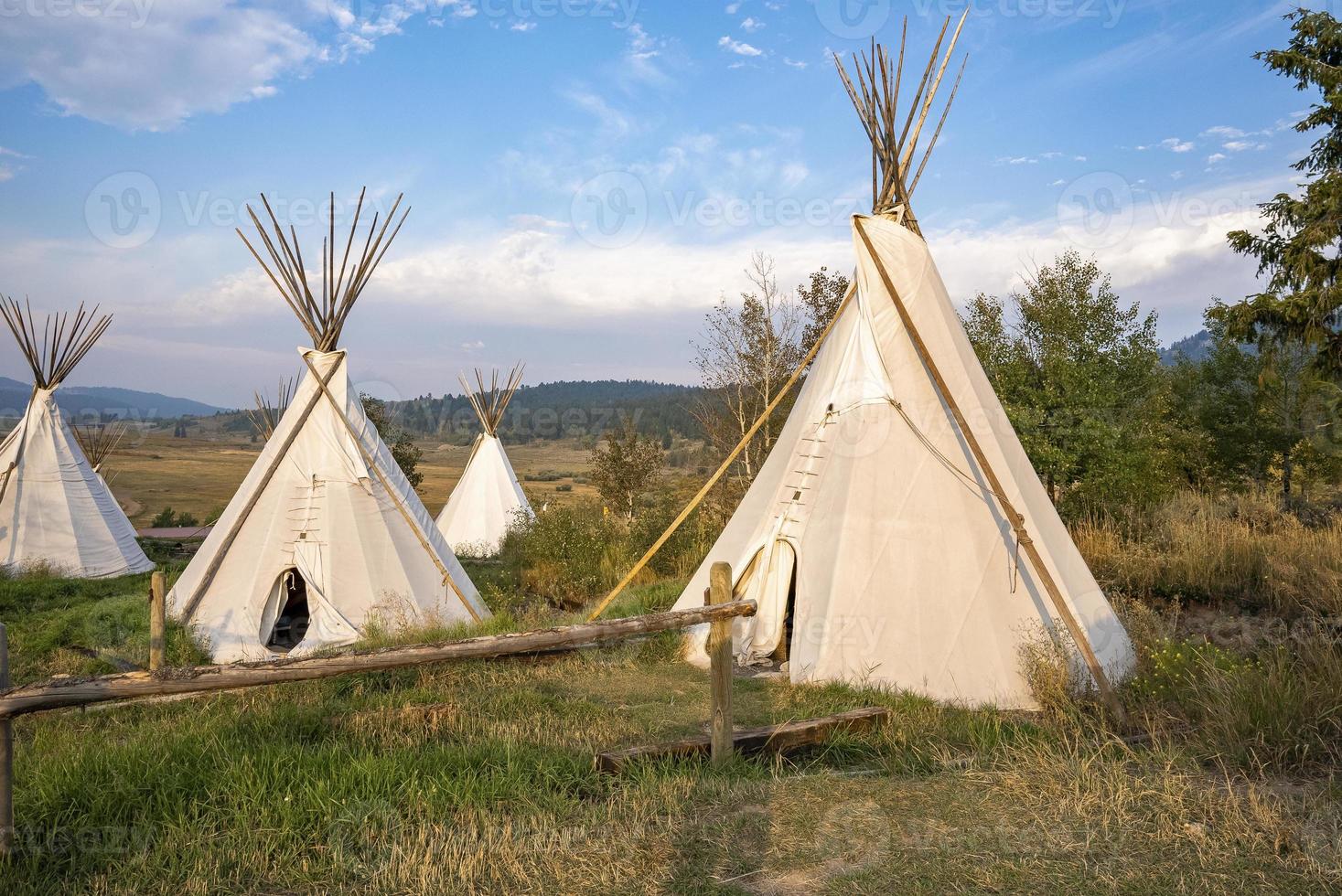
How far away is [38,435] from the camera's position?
11734 mm

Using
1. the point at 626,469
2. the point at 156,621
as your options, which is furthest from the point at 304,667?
the point at 626,469

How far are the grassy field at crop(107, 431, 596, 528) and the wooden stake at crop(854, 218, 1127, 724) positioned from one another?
38.2 feet

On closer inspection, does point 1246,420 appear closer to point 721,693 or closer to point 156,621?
point 721,693

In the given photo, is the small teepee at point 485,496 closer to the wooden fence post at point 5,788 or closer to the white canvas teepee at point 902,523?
the white canvas teepee at point 902,523

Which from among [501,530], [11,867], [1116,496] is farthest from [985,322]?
[11,867]

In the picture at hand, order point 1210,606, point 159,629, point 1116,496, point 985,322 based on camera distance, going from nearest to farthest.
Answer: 1. point 159,629
2. point 1210,606
3. point 1116,496
4. point 985,322

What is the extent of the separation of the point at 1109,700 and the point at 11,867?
16.1ft

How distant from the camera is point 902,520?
5.61 metres

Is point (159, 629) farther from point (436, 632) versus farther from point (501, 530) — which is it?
point (501, 530)

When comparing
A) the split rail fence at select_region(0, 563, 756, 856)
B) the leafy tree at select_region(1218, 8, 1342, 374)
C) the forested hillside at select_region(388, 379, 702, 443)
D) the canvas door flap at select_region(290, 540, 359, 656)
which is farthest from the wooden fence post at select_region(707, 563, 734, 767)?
the forested hillside at select_region(388, 379, 702, 443)

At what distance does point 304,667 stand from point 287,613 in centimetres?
595

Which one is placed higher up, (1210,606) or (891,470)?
(891,470)

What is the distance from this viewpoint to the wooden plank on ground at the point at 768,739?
3734 millimetres

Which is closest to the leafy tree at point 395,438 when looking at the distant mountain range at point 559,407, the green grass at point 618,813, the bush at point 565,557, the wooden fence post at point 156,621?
the bush at point 565,557
